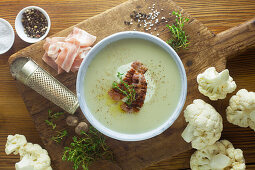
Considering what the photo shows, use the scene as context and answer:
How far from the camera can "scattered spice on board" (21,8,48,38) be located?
8.44 ft

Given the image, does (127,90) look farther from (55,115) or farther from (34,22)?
(34,22)

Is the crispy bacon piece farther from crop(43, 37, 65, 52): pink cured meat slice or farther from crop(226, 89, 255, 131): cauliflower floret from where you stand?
crop(226, 89, 255, 131): cauliflower floret

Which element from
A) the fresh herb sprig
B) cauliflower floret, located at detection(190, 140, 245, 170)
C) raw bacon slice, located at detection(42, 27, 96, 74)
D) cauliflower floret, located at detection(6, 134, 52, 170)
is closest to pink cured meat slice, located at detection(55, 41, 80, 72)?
raw bacon slice, located at detection(42, 27, 96, 74)

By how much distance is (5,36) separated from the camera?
2.55 meters

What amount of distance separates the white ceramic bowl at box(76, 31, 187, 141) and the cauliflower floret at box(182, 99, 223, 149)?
0.65ft

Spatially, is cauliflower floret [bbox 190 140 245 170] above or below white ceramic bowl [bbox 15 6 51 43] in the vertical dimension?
below

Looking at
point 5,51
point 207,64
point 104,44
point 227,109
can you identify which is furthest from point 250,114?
point 5,51

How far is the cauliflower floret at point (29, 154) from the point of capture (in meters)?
2.34

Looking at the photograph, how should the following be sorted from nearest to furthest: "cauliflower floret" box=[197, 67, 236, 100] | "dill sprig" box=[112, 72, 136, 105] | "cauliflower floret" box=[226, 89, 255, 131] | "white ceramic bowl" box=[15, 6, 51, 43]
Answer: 1. "dill sprig" box=[112, 72, 136, 105]
2. "cauliflower floret" box=[197, 67, 236, 100]
3. "cauliflower floret" box=[226, 89, 255, 131]
4. "white ceramic bowl" box=[15, 6, 51, 43]

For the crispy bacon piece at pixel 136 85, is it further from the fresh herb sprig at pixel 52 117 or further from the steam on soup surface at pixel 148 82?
the fresh herb sprig at pixel 52 117

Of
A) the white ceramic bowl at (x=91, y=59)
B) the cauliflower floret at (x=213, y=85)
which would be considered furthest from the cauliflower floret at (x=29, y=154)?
the cauliflower floret at (x=213, y=85)

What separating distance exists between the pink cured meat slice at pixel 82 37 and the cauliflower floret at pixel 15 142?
1025mm

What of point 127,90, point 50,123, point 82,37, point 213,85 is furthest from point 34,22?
point 213,85

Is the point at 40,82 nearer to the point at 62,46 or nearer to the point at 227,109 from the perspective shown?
the point at 62,46
